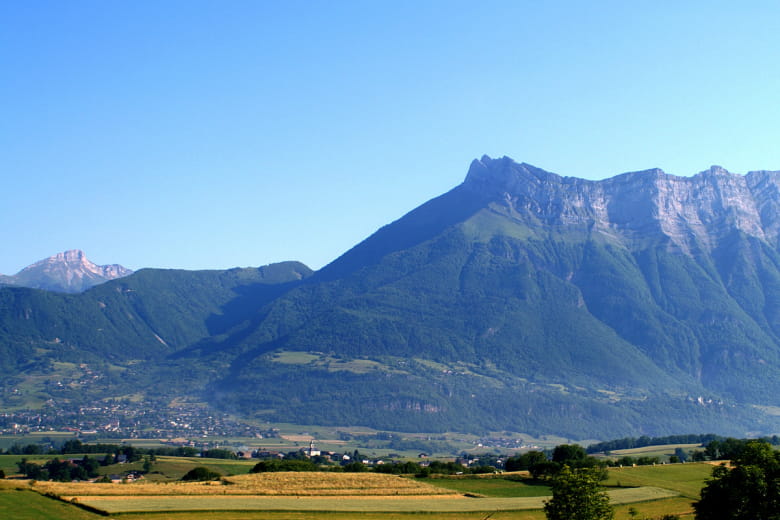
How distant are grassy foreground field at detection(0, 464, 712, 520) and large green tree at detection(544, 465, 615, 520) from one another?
18.8 meters

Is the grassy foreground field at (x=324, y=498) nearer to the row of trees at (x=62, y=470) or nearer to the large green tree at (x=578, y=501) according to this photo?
the large green tree at (x=578, y=501)

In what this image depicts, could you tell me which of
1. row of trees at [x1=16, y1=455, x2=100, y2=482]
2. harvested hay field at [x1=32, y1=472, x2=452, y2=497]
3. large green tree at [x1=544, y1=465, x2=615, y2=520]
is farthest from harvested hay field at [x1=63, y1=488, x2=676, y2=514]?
row of trees at [x1=16, y1=455, x2=100, y2=482]

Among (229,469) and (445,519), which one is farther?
(229,469)

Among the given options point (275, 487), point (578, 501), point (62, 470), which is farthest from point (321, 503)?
point (62, 470)

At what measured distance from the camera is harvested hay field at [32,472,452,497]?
318 feet

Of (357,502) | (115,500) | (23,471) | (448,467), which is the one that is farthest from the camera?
(23,471)

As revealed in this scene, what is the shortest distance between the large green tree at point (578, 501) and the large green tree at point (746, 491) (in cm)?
988

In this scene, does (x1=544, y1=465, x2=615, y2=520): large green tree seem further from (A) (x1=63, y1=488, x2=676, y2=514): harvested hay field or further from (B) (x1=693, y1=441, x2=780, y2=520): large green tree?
(A) (x1=63, y1=488, x2=676, y2=514): harvested hay field

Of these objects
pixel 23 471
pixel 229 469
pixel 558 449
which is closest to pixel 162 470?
pixel 229 469

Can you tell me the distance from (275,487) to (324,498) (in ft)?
30.3

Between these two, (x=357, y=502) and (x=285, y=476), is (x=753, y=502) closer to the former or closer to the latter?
(x=357, y=502)

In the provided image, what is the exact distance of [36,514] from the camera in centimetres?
7856

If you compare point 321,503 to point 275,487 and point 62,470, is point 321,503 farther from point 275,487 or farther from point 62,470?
point 62,470

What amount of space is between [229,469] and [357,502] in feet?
276
